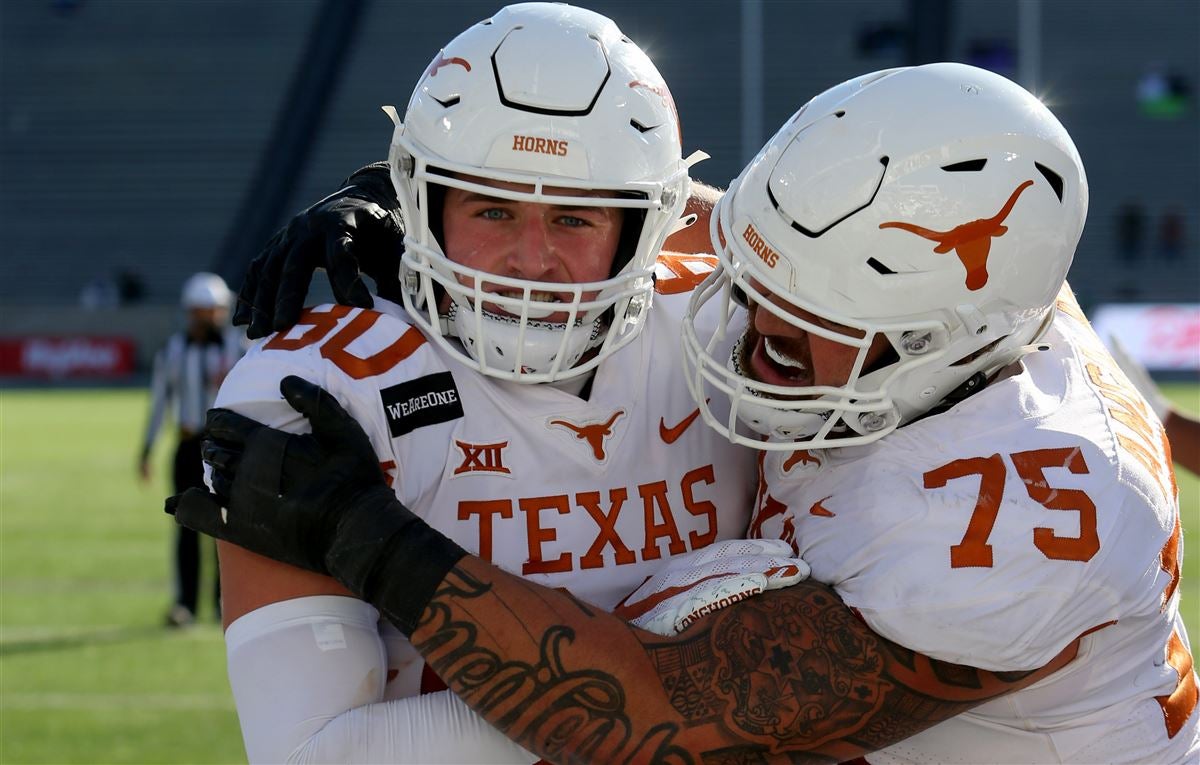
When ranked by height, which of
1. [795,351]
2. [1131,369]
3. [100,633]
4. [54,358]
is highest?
[795,351]

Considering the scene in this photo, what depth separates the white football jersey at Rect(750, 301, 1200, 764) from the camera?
2.23 m

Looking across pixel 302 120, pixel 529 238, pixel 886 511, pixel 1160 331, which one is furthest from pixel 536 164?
pixel 302 120

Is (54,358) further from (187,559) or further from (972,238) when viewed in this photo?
(972,238)

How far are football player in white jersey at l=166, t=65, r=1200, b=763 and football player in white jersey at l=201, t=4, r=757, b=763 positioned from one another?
6.2 inches

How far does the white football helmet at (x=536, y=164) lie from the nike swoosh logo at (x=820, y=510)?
1.46ft

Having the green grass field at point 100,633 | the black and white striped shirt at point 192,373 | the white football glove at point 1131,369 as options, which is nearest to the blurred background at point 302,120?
the green grass field at point 100,633

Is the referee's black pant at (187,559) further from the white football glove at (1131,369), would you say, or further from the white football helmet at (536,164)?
the white football helmet at (536,164)

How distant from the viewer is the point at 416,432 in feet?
8.30

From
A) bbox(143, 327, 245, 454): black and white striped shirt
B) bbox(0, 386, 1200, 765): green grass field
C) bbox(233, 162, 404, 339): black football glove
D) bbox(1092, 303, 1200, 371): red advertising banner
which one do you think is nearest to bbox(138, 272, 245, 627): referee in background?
bbox(143, 327, 245, 454): black and white striped shirt

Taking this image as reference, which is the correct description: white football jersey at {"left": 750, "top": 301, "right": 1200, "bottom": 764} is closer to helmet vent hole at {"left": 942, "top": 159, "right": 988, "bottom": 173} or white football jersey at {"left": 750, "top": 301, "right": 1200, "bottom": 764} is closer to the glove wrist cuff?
helmet vent hole at {"left": 942, "top": 159, "right": 988, "bottom": 173}

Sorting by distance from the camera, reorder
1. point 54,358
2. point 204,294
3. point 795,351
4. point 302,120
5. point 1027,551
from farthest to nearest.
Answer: point 302,120 → point 54,358 → point 204,294 → point 795,351 → point 1027,551

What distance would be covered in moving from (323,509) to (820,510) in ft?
2.56

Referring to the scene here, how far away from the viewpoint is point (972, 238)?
7.83ft

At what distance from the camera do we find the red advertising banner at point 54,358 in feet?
78.0
